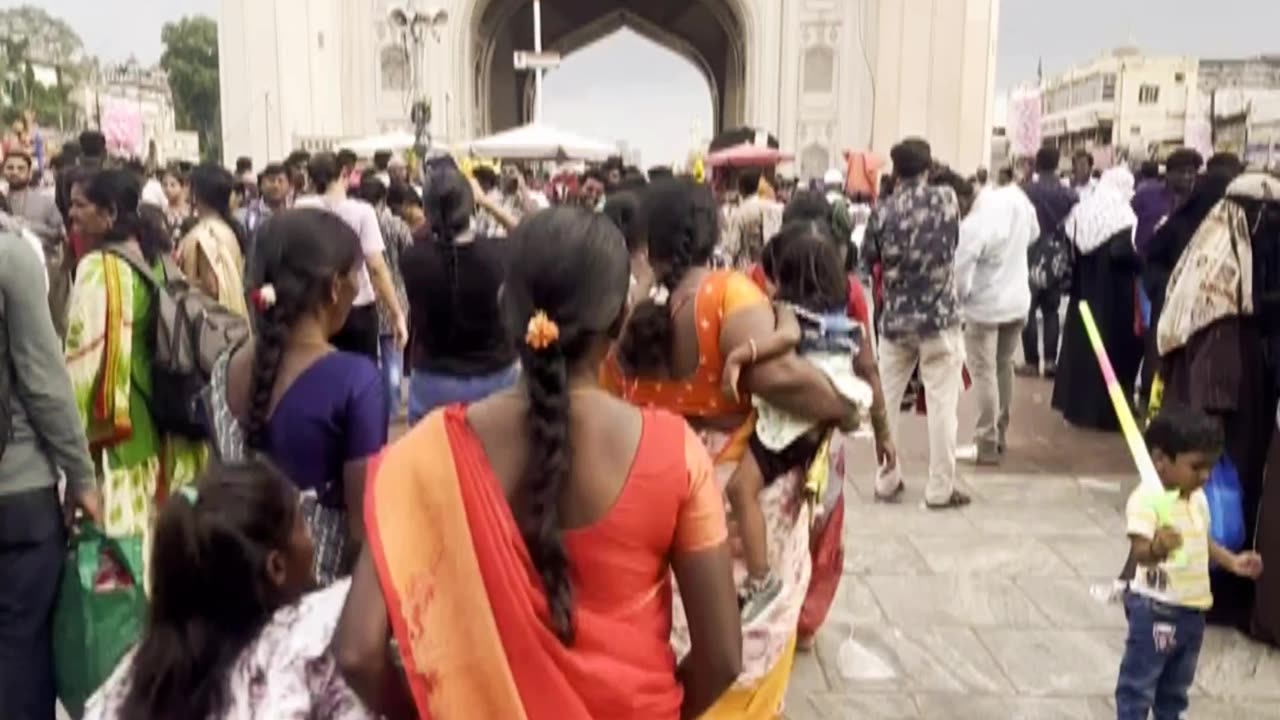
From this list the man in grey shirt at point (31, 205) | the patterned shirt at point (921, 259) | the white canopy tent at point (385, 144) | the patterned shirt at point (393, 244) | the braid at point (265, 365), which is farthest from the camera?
the white canopy tent at point (385, 144)

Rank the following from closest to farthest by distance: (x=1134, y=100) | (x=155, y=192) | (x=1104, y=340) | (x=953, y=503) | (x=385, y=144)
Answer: (x=953, y=503), (x=1104, y=340), (x=155, y=192), (x=385, y=144), (x=1134, y=100)

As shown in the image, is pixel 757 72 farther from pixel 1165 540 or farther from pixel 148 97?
pixel 148 97

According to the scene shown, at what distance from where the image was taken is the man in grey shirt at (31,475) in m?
3.01

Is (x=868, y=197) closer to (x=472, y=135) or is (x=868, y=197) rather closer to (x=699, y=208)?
(x=472, y=135)

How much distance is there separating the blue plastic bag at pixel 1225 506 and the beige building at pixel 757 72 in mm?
21334

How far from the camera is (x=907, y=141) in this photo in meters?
6.49

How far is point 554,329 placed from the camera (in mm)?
1825

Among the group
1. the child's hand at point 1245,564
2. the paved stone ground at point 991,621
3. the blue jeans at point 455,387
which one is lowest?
the paved stone ground at point 991,621

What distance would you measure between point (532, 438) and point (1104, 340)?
758 centimetres

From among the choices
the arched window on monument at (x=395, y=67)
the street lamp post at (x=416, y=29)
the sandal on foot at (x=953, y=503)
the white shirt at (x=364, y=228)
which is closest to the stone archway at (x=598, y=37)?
the arched window on monument at (x=395, y=67)

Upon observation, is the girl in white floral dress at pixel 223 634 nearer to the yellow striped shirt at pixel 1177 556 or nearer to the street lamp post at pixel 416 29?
the yellow striped shirt at pixel 1177 556

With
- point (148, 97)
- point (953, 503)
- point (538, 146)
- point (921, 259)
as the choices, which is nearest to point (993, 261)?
point (921, 259)

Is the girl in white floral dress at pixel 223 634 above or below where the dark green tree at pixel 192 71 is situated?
below

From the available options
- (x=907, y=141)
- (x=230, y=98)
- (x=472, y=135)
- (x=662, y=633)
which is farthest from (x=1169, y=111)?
(x=662, y=633)
